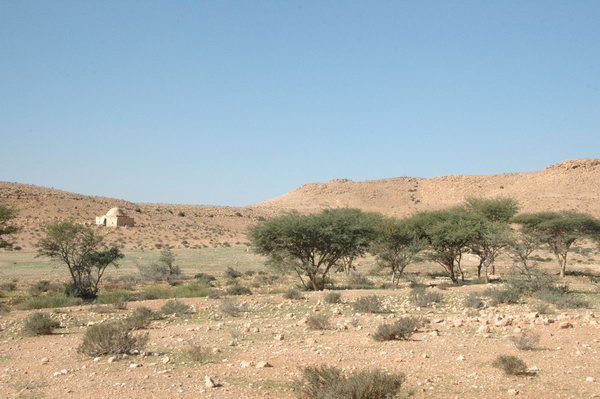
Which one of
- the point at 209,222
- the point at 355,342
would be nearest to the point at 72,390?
the point at 355,342

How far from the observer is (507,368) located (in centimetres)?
A: 890

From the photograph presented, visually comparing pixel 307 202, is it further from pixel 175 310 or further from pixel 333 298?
pixel 175 310

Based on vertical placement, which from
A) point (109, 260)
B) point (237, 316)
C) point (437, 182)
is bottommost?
point (237, 316)

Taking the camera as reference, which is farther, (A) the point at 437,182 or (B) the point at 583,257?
(A) the point at 437,182

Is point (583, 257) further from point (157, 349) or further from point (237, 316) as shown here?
point (157, 349)

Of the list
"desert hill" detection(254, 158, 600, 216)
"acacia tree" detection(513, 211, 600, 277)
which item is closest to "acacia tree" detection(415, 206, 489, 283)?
"acacia tree" detection(513, 211, 600, 277)

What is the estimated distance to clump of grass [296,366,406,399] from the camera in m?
6.64

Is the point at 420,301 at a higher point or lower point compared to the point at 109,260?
lower

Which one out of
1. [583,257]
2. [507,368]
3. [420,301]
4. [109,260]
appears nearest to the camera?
[507,368]

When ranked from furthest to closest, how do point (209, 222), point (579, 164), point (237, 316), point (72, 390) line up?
1. point (579, 164)
2. point (209, 222)
3. point (237, 316)
4. point (72, 390)

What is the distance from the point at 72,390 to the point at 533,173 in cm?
12290

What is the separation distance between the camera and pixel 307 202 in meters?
126

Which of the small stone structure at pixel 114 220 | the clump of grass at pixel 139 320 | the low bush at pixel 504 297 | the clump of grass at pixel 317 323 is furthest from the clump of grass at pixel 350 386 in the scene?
the small stone structure at pixel 114 220

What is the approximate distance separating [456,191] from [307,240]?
99272 millimetres
